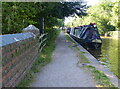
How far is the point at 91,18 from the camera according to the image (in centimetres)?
4169

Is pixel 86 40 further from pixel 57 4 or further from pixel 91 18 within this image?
pixel 91 18

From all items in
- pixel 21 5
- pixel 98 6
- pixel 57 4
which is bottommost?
pixel 21 5

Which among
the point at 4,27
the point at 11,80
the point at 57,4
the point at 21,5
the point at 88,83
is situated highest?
the point at 57,4

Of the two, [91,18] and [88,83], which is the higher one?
[91,18]

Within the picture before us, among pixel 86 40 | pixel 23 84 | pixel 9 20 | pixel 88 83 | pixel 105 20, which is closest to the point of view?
pixel 23 84

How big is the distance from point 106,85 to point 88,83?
0.53 m

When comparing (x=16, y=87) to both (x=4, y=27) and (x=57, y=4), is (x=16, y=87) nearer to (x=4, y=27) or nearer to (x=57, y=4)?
(x=4, y=27)

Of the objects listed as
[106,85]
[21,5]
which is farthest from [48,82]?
[21,5]

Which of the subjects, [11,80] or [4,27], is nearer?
[11,80]

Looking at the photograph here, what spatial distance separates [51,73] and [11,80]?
7.32ft

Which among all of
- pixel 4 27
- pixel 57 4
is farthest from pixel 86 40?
pixel 4 27

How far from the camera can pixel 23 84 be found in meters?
4.42

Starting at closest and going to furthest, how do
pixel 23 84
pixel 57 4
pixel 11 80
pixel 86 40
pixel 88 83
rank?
pixel 11 80, pixel 23 84, pixel 88 83, pixel 57 4, pixel 86 40

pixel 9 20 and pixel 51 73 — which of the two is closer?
pixel 51 73
